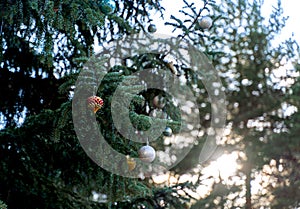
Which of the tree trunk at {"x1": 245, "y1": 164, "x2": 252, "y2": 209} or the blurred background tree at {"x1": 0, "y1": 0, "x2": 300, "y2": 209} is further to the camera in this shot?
the tree trunk at {"x1": 245, "y1": 164, "x2": 252, "y2": 209}

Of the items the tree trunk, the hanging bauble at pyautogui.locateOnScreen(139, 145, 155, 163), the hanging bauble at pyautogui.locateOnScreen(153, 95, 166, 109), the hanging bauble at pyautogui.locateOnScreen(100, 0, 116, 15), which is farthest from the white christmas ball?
the tree trunk

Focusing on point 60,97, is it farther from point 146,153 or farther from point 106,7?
point 146,153

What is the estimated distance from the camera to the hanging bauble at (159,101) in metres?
3.11

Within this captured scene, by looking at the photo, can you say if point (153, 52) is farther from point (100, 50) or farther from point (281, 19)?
point (281, 19)

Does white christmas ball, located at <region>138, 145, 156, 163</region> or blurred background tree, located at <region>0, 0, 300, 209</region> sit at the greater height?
blurred background tree, located at <region>0, 0, 300, 209</region>

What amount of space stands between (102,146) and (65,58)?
4.18ft

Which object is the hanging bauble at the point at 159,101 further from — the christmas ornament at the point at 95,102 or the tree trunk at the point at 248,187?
the tree trunk at the point at 248,187

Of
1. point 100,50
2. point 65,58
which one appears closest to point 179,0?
point 100,50

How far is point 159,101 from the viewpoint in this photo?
313 centimetres

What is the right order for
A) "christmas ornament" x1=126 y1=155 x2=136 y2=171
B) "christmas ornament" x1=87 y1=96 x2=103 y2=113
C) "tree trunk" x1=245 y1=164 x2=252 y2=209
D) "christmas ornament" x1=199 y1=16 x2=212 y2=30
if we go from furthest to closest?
"tree trunk" x1=245 y1=164 x2=252 y2=209 < "christmas ornament" x1=199 y1=16 x2=212 y2=30 < "christmas ornament" x1=126 y1=155 x2=136 y2=171 < "christmas ornament" x1=87 y1=96 x2=103 y2=113

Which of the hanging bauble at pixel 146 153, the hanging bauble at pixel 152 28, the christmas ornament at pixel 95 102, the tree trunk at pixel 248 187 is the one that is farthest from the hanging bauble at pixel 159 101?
the tree trunk at pixel 248 187

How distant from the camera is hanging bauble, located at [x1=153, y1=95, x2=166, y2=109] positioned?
311cm

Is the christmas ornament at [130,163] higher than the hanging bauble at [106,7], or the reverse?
the hanging bauble at [106,7]

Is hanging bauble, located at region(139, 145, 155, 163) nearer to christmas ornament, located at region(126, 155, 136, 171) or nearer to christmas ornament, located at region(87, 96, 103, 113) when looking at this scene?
christmas ornament, located at region(126, 155, 136, 171)
